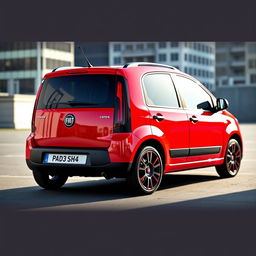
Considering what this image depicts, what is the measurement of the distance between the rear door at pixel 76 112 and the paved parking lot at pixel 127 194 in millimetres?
778

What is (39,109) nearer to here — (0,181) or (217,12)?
(0,181)

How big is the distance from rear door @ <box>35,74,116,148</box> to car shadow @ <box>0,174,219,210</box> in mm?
720

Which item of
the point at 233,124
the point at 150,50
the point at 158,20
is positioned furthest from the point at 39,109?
the point at 150,50

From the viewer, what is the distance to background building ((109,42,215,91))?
470 ft

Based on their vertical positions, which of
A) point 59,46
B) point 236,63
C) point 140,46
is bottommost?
point 236,63

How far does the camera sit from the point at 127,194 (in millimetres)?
9328

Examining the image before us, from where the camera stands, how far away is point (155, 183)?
9.41m

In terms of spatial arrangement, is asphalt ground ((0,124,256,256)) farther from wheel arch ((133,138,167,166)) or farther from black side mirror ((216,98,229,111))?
black side mirror ((216,98,229,111))

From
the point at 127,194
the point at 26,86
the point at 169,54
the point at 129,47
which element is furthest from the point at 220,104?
the point at 129,47

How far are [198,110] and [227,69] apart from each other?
137416 millimetres

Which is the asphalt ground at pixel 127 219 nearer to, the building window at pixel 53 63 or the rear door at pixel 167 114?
the rear door at pixel 167 114

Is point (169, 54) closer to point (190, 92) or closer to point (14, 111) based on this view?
point (14, 111)

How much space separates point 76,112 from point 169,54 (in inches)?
5366

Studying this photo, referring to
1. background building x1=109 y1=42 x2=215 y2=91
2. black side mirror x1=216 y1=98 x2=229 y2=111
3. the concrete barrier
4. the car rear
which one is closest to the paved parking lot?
the car rear
